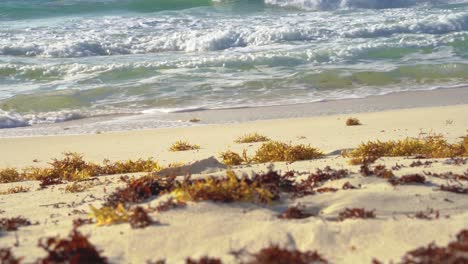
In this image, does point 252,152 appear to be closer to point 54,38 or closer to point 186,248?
point 186,248

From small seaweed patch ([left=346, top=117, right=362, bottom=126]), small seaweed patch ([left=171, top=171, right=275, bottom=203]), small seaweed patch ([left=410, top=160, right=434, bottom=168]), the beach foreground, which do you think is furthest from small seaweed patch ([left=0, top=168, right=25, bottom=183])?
small seaweed patch ([left=346, top=117, right=362, bottom=126])

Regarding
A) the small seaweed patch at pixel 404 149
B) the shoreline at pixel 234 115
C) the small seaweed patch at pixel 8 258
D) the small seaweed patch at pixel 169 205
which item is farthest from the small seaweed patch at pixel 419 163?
the shoreline at pixel 234 115

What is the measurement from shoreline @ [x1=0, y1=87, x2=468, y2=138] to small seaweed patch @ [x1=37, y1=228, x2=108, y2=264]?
6021mm

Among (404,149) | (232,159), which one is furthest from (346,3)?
(232,159)

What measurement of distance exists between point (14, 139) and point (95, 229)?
18.3 feet

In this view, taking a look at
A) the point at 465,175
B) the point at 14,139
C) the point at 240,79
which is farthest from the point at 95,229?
the point at 240,79

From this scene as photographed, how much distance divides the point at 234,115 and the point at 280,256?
6.94 metres

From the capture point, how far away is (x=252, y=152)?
20.1 feet

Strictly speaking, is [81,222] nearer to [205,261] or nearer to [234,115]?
[205,261]

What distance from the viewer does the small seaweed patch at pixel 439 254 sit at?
2.48 metres

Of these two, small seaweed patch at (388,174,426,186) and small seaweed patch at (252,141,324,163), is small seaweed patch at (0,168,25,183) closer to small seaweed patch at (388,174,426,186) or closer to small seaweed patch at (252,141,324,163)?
small seaweed patch at (252,141,324,163)

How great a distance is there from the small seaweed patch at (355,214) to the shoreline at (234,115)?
5782mm

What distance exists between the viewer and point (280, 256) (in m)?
2.52

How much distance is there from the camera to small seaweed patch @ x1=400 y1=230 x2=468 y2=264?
2479 mm
